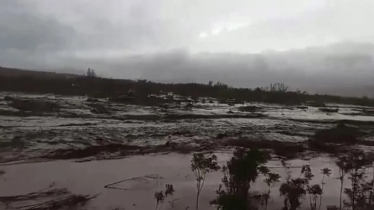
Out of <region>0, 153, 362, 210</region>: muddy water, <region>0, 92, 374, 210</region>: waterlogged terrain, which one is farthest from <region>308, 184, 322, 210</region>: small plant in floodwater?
<region>0, 92, 374, 210</region>: waterlogged terrain

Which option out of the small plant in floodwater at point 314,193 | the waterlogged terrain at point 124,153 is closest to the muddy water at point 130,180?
the waterlogged terrain at point 124,153

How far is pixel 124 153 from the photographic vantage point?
11.8 meters

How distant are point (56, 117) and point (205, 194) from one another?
46.4 ft

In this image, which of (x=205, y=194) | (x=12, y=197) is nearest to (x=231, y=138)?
(x=205, y=194)

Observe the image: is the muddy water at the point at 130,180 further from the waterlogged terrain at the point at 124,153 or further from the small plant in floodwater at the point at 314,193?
the small plant in floodwater at the point at 314,193

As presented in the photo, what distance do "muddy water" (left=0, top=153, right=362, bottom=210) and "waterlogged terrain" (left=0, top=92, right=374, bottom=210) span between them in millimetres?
22

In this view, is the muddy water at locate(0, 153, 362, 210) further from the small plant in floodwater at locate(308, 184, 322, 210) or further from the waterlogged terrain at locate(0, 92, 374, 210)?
the small plant in floodwater at locate(308, 184, 322, 210)

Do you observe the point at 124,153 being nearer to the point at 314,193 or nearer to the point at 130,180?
the point at 130,180

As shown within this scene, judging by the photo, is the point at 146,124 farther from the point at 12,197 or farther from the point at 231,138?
the point at 12,197

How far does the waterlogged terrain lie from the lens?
757 centimetres

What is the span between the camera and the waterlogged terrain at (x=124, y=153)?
298 inches

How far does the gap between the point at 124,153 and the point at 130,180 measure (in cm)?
328

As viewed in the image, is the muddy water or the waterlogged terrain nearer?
the muddy water

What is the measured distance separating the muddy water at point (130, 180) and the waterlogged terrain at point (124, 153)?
0.07ft
